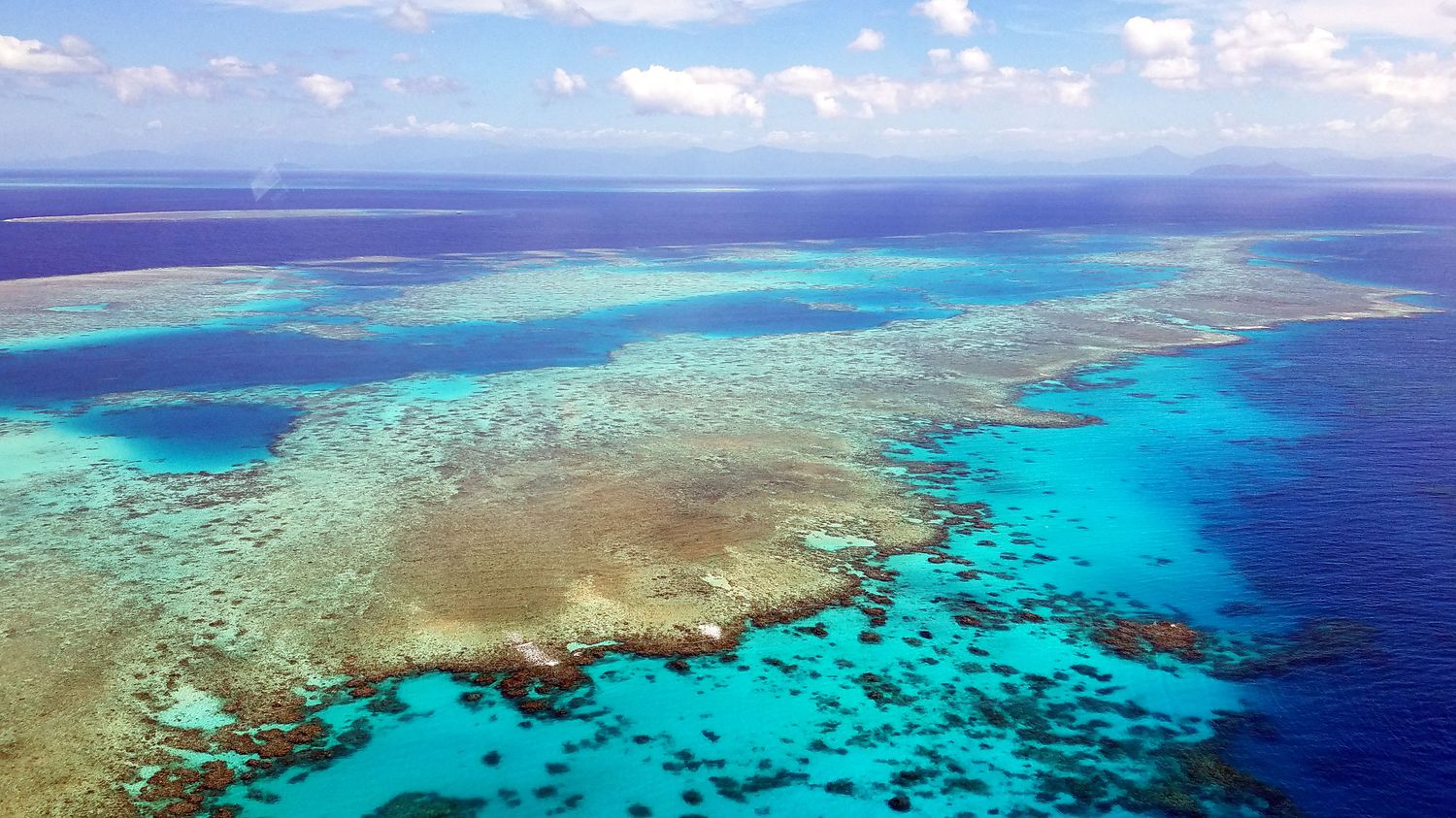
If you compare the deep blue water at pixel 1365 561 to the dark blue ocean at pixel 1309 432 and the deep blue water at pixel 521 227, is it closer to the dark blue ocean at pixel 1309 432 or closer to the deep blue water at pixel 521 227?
the dark blue ocean at pixel 1309 432

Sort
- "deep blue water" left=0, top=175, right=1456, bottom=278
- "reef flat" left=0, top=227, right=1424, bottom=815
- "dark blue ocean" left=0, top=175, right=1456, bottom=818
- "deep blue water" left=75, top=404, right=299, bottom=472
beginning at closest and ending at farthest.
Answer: "dark blue ocean" left=0, top=175, right=1456, bottom=818 < "reef flat" left=0, top=227, right=1424, bottom=815 < "deep blue water" left=75, top=404, right=299, bottom=472 < "deep blue water" left=0, top=175, right=1456, bottom=278

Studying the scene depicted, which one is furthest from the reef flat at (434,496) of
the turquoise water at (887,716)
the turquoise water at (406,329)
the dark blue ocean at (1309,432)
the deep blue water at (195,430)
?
the turquoise water at (887,716)

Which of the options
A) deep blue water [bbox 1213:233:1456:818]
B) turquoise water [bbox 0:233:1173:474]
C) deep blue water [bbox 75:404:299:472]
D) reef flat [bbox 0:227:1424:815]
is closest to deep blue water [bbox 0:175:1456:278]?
turquoise water [bbox 0:233:1173:474]

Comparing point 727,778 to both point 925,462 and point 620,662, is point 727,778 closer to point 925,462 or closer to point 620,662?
point 620,662

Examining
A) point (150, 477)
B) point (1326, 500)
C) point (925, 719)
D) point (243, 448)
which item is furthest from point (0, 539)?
point (1326, 500)

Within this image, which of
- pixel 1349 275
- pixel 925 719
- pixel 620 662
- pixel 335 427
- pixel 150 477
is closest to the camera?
pixel 925 719

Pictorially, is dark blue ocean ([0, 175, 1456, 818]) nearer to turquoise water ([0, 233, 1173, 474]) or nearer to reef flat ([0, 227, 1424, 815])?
turquoise water ([0, 233, 1173, 474])

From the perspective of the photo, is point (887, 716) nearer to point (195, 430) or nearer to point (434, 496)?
point (434, 496)

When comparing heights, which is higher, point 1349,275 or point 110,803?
point 1349,275
